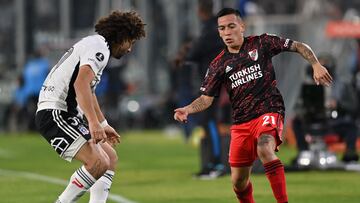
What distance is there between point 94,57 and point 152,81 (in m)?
34.6

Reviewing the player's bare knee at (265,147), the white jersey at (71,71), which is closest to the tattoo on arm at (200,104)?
the player's bare knee at (265,147)

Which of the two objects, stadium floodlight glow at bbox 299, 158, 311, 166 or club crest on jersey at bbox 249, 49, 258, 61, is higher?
club crest on jersey at bbox 249, 49, 258, 61

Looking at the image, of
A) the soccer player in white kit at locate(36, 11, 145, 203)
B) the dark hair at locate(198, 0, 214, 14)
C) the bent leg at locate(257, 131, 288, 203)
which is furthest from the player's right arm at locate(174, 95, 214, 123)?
the dark hair at locate(198, 0, 214, 14)

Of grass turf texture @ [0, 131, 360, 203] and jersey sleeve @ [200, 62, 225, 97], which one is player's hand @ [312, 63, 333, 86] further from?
grass turf texture @ [0, 131, 360, 203]

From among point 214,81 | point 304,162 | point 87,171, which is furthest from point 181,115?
point 304,162

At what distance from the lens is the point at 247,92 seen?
11492 millimetres

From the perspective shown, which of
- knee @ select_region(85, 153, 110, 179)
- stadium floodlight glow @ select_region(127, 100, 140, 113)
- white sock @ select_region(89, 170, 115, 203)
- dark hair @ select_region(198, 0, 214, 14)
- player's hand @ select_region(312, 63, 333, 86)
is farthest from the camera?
stadium floodlight glow @ select_region(127, 100, 140, 113)

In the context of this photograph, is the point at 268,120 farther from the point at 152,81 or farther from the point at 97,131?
the point at 152,81

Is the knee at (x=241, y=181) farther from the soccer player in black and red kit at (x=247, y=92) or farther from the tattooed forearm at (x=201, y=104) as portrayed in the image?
the tattooed forearm at (x=201, y=104)

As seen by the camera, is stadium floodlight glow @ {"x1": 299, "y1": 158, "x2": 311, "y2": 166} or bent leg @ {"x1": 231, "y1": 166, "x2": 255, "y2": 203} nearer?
bent leg @ {"x1": 231, "y1": 166, "x2": 255, "y2": 203}

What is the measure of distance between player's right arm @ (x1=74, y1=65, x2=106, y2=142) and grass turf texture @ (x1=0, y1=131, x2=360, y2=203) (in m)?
3.34

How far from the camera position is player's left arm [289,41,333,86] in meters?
11.0

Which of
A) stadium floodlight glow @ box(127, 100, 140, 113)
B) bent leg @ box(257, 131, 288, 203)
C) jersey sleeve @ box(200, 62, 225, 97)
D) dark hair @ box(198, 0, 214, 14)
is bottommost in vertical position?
stadium floodlight glow @ box(127, 100, 140, 113)

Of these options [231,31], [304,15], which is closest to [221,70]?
[231,31]
